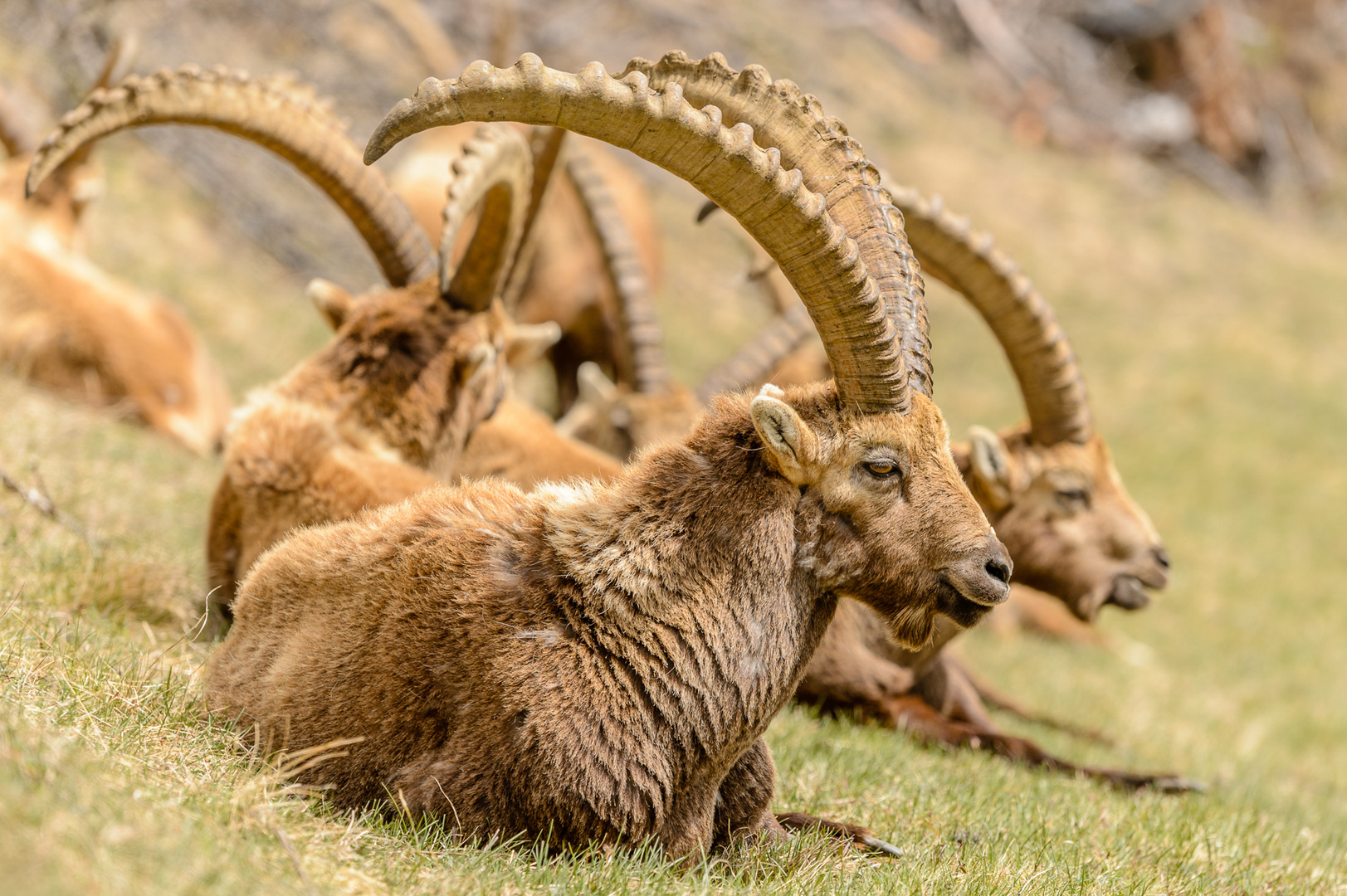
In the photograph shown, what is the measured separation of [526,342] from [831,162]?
125 inches

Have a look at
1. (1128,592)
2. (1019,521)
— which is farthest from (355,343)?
(1128,592)

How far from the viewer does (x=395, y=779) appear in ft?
12.6

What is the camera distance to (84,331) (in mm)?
9469

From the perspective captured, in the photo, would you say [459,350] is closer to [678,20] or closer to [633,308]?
[633,308]

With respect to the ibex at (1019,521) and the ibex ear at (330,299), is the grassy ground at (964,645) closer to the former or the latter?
the ibex at (1019,521)

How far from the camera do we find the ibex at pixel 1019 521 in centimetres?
689

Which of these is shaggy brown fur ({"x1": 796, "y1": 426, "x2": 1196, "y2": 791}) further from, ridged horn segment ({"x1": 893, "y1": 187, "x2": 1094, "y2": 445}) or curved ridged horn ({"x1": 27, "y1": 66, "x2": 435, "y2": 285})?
curved ridged horn ({"x1": 27, "y1": 66, "x2": 435, "y2": 285})

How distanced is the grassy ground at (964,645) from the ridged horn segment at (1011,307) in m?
2.13

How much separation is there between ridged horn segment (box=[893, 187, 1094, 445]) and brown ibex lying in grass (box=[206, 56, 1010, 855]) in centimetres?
273

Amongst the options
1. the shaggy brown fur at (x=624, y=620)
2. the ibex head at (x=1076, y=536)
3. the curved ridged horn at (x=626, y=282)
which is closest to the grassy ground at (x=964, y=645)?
the shaggy brown fur at (x=624, y=620)

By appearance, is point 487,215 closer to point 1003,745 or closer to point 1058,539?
point 1058,539

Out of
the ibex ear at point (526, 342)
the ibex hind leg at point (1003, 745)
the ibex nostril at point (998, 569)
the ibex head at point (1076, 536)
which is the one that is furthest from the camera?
the ibex head at point (1076, 536)

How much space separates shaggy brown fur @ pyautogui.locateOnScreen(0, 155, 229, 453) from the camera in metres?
9.38

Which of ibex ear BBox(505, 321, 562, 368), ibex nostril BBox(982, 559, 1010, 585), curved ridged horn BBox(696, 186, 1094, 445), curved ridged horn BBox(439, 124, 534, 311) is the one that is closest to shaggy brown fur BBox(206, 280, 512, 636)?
curved ridged horn BBox(439, 124, 534, 311)
